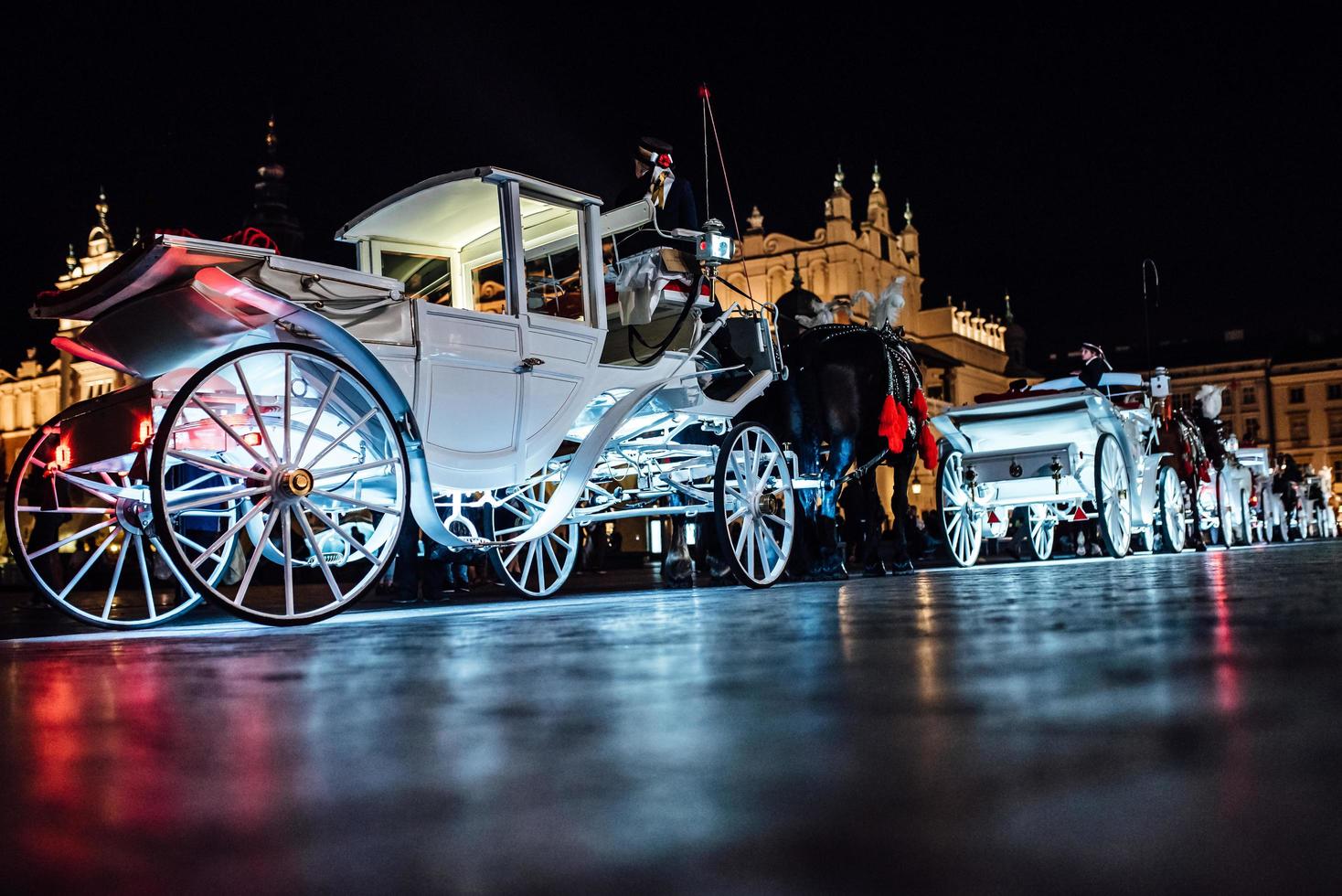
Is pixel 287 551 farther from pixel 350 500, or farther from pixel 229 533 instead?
pixel 350 500

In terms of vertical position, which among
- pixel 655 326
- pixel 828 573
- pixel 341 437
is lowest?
pixel 828 573

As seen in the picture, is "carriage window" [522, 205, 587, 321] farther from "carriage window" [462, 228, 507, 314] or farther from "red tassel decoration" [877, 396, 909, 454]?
"red tassel decoration" [877, 396, 909, 454]

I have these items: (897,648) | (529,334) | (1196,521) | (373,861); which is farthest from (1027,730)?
(1196,521)

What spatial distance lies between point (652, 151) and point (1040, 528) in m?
7.36

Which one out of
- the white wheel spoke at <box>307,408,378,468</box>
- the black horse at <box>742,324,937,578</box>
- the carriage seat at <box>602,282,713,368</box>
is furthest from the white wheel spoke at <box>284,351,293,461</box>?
the black horse at <box>742,324,937,578</box>

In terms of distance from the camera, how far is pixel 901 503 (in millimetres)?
11406

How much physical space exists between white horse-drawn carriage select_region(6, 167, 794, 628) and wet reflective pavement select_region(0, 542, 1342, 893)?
2.62 metres

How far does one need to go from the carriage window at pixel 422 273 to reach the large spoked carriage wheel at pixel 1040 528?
23.7 ft

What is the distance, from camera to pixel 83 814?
3.79 ft

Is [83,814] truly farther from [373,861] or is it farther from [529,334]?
[529,334]

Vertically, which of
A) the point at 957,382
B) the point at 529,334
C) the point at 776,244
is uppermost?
the point at 776,244

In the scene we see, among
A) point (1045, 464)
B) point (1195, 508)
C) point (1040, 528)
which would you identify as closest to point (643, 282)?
point (1045, 464)

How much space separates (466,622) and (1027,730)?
10.7 feet

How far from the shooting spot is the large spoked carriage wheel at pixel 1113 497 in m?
11.2
